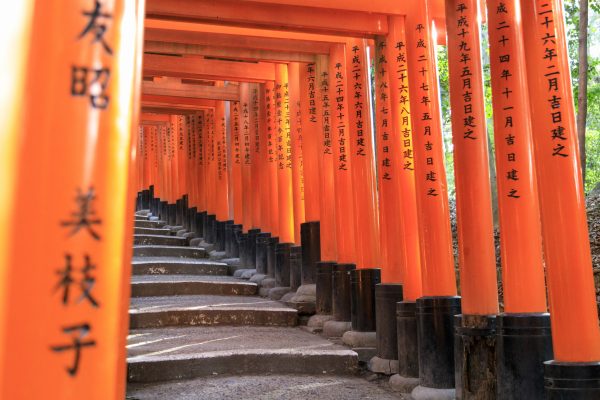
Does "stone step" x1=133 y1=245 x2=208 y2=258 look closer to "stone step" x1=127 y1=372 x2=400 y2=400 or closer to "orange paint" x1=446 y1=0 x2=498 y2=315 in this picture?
"stone step" x1=127 y1=372 x2=400 y2=400

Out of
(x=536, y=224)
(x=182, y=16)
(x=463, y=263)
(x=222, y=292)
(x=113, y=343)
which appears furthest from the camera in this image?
(x=222, y=292)

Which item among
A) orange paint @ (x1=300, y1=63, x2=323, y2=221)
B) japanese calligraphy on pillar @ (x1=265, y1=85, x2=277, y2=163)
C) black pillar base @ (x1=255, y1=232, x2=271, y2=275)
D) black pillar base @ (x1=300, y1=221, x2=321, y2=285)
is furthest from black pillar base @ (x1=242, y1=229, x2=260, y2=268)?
orange paint @ (x1=300, y1=63, x2=323, y2=221)

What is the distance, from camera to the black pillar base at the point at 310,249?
7.65m

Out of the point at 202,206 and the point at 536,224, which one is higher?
the point at 202,206

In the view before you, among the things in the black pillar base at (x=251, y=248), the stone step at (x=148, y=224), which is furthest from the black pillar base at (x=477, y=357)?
the stone step at (x=148, y=224)

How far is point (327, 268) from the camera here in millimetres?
7109

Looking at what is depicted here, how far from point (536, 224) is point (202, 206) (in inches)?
364

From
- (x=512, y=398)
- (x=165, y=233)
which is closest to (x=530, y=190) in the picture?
(x=512, y=398)

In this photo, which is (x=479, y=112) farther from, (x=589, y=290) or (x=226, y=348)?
(x=226, y=348)

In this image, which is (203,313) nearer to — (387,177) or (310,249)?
(310,249)

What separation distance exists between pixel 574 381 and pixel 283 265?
5587 millimetres

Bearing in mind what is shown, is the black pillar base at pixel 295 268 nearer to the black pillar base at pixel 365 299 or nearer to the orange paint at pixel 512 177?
the black pillar base at pixel 365 299

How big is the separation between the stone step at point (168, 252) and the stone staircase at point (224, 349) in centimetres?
142

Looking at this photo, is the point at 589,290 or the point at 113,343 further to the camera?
the point at 589,290
